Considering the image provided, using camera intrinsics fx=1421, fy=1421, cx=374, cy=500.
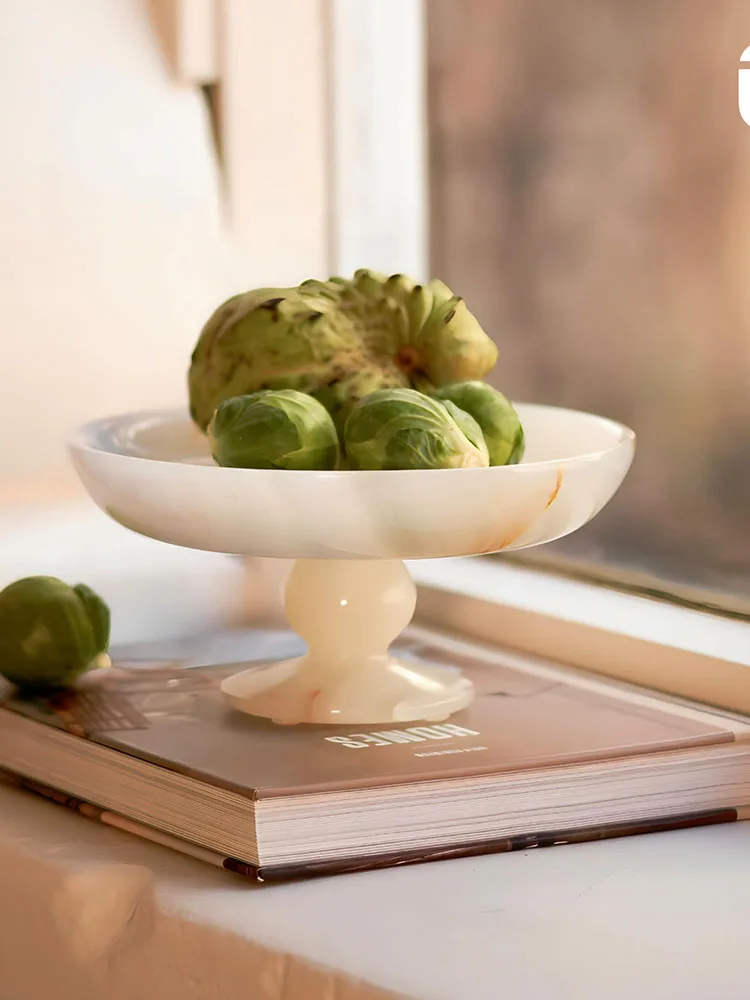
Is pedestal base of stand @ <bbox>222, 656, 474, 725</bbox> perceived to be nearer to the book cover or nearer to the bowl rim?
the book cover

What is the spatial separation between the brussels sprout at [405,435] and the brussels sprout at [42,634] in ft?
0.73

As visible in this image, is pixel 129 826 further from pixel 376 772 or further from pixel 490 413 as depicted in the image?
pixel 490 413

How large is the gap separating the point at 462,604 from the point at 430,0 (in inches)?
19.7

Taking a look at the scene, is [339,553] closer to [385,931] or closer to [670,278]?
[385,931]

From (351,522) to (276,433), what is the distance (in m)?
0.05

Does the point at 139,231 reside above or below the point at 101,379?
above

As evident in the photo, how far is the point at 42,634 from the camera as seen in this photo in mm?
783

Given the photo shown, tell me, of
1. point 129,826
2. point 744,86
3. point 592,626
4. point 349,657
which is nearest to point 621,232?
point 744,86

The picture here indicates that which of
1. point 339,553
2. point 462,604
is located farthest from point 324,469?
point 462,604

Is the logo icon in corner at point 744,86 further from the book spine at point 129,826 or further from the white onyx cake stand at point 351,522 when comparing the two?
the book spine at point 129,826

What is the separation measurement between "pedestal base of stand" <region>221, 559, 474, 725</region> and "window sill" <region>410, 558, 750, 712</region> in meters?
0.15

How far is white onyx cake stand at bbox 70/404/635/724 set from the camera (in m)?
0.65

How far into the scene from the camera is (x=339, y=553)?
0.66 meters

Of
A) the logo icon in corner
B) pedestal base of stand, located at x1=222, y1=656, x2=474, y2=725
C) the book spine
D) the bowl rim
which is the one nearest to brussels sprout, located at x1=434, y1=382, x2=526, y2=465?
the bowl rim
